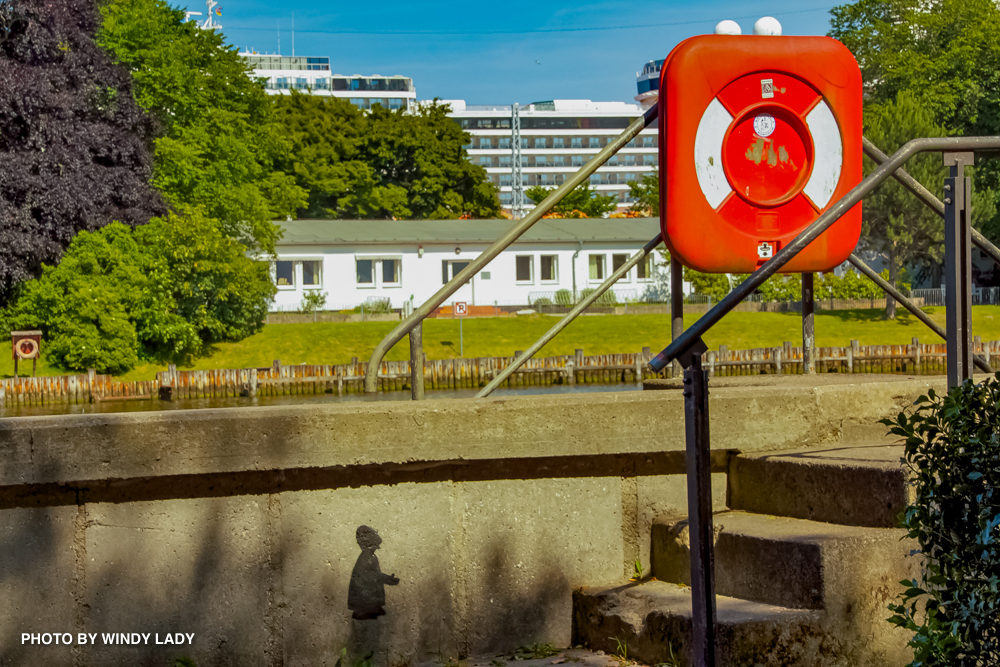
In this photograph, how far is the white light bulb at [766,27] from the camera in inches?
189

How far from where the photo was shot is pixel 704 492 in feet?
9.32

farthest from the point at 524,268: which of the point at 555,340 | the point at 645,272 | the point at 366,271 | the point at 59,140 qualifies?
the point at 59,140

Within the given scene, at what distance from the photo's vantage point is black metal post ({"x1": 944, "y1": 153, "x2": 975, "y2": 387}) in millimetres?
2990

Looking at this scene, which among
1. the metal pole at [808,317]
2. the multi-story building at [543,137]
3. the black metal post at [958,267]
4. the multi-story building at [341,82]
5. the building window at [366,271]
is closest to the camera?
the black metal post at [958,267]

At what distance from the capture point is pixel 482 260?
4.34 metres

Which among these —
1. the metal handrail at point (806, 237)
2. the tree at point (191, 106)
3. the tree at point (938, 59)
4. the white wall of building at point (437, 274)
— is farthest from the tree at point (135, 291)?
the metal handrail at point (806, 237)

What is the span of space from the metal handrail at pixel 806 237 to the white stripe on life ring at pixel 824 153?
1607 mm

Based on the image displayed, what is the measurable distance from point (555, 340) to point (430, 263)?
1066 centimetres

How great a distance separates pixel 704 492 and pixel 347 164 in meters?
63.6

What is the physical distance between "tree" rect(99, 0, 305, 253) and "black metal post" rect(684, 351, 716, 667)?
35.7 m

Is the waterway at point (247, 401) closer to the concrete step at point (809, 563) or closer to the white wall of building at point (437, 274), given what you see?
the white wall of building at point (437, 274)

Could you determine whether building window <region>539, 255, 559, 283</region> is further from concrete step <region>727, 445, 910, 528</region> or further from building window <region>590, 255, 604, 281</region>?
concrete step <region>727, 445, 910, 528</region>

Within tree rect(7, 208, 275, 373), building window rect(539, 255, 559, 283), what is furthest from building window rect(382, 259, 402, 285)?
tree rect(7, 208, 275, 373)

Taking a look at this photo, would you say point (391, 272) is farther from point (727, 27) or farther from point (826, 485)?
point (826, 485)
